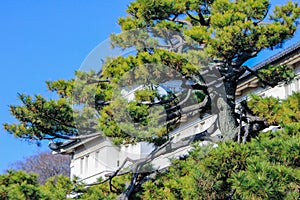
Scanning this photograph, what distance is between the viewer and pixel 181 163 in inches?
307

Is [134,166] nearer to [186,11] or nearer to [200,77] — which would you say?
[200,77]

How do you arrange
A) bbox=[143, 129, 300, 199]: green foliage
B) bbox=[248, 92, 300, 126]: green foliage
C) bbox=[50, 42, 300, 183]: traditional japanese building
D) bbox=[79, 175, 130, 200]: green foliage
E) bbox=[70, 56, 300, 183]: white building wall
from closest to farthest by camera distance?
bbox=[143, 129, 300, 199]: green foliage, bbox=[248, 92, 300, 126]: green foliage, bbox=[79, 175, 130, 200]: green foliage, bbox=[50, 42, 300, 183]: traditional japanese building, bbox=[70, 56, 300, 183]: white building wall

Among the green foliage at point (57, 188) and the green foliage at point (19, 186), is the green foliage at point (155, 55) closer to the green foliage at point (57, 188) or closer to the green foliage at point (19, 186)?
the green foliage at point (57, 188)

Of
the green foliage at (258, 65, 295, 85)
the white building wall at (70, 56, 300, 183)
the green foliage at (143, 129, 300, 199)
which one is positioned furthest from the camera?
the white building wall at (70, 56, 300, 183)

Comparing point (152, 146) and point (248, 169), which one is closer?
point (248, 169)

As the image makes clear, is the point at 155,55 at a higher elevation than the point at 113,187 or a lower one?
higher

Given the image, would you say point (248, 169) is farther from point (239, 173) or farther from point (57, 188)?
point (57, 188)

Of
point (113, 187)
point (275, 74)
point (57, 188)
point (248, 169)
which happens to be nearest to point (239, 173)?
point (248, 169)

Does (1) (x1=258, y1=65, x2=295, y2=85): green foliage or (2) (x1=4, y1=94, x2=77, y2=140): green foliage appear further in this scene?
(2) (x1=4, y1=94, x2=77, y2=140): green foliage

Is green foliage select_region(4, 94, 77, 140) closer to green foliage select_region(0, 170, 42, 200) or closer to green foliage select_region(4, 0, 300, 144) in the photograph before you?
green foliage select_region(4, 0, 300, 144)

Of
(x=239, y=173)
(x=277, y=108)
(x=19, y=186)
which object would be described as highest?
(x=277, y=108)

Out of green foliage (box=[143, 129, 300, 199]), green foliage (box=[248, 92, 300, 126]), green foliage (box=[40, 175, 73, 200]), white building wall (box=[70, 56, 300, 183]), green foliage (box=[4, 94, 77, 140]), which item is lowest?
green foliage (box=[143, 129, 300, 199])

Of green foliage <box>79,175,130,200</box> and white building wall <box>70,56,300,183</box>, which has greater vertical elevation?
white building wall <box>70,56,300,183</box>

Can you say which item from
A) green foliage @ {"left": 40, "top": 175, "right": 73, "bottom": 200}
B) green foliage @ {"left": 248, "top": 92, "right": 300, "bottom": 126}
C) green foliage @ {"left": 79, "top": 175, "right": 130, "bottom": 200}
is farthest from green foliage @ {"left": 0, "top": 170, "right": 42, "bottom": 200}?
green foliage @ {"left": 248, "top": 92, "right": 300, "bottom": 126}
